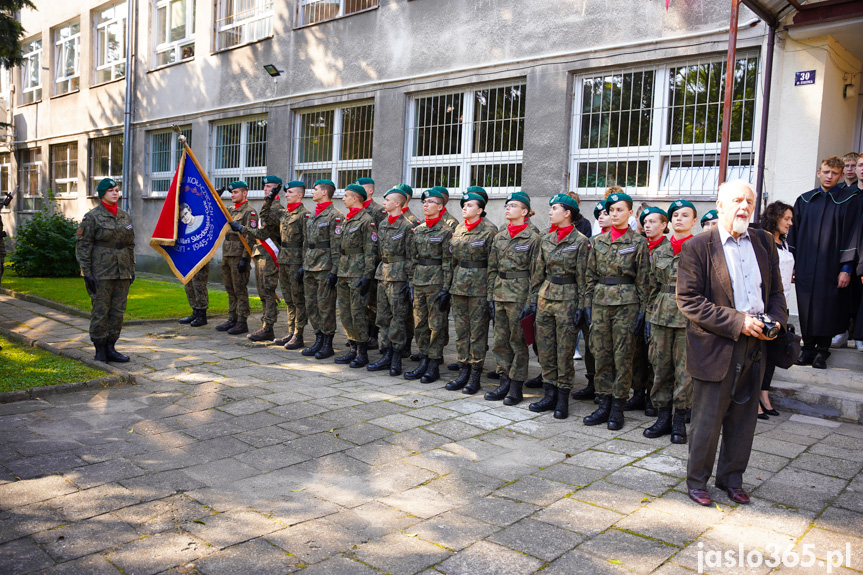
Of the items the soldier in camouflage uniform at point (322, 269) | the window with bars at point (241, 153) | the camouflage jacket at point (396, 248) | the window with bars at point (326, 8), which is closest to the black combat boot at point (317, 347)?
the soldier in camouflage uniform at point (322, 269)

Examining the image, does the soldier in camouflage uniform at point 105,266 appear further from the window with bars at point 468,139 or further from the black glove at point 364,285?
the window with bars at point 468,139

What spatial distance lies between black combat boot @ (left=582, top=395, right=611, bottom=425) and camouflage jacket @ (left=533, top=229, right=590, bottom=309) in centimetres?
83

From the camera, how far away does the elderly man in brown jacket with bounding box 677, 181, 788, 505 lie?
13.5 feet

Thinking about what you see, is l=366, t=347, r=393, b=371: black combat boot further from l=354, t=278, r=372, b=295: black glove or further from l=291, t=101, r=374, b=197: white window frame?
l=291, t=101, r=374, b=197: white window frame

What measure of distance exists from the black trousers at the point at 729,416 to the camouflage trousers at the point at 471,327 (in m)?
2.86

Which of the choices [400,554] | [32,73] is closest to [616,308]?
[400,554]

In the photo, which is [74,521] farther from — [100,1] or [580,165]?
[100,1]

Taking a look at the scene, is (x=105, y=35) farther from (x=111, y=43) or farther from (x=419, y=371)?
(x=419, y=371)

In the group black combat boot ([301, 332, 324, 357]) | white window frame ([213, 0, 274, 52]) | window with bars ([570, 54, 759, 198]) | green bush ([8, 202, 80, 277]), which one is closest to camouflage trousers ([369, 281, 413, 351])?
black combat boot ([301, 332, 324, 357])

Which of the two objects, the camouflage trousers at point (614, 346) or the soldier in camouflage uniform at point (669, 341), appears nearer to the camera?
the soldier in camouflage uniform at point (669, 341)

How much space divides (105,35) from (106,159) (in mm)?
3796

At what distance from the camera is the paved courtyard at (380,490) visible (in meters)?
3.43

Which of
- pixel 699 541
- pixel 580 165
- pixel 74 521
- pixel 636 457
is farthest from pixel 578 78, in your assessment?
pixel 74 521

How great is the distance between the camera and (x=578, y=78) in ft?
32.9
